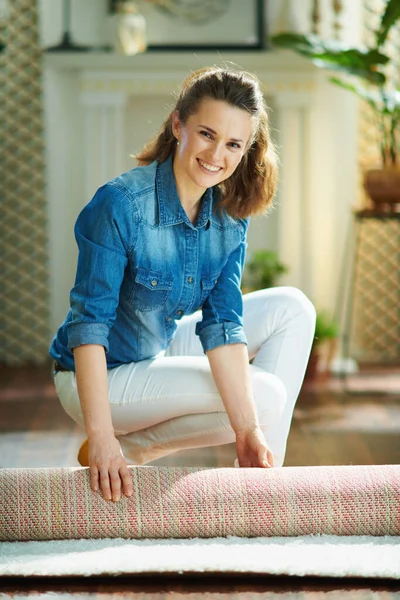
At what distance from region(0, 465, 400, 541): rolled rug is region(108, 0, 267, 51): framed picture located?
2.92 m

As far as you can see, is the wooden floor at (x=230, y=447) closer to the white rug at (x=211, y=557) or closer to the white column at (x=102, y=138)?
the white rug at (x=211, y=557)

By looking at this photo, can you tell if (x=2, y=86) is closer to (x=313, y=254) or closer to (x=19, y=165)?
(x=19, y=165)

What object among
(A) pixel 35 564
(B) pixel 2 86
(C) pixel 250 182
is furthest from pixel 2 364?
(A) pixel 35 564

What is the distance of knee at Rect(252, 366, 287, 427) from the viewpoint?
1.82m

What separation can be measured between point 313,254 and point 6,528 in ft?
9.31

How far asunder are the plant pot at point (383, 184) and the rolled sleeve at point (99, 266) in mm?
2105

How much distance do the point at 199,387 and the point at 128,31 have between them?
8.58ft

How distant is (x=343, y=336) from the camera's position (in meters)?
3.96

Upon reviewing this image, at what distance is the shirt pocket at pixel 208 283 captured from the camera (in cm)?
184

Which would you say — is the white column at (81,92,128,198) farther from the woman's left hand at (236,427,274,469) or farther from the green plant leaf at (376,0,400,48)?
the woman's left hand at (236,427,274,469)

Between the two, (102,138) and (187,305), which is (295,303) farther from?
(102,138)

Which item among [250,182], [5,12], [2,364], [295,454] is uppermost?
[5,12]

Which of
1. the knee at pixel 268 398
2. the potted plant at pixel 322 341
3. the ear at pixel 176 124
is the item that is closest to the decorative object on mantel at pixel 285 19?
the potted plant at pixel 322 341

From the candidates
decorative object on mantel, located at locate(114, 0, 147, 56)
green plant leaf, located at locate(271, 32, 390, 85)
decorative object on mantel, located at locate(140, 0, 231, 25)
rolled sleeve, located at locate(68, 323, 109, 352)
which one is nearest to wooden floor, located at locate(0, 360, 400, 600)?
rolled sleeve, located at locate(68, 323, 109, 352)
